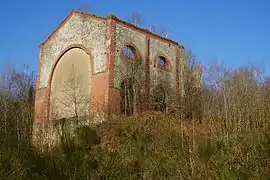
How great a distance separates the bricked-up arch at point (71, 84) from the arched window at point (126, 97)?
199 centimetres

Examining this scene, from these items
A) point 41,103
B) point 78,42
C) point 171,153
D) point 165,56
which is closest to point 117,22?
point 78,42

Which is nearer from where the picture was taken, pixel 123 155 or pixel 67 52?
pixel 123 155

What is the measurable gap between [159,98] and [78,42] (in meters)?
6.21

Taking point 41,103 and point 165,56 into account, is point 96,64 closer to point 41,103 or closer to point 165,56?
point 165,56

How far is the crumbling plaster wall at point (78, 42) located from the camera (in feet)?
70.7

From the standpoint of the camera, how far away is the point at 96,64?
21.6 meters

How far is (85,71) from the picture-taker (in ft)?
72.9

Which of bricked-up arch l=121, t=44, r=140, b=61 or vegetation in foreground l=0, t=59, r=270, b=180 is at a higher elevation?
bricked-up arch l=121, t=44, r=140, b=61

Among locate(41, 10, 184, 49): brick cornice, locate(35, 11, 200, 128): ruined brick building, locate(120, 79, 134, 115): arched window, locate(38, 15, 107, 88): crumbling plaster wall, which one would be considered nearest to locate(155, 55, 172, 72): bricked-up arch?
locate(35, 11, 200, 128): ruined brick building

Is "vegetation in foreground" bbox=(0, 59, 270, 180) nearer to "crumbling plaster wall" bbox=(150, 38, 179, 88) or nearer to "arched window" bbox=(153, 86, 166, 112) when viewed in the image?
"arched window" bbox=(153, 86, 166, 112)

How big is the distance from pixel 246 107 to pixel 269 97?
145 centimetres

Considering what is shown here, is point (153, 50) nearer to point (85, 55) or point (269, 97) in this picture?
point (85, 55)

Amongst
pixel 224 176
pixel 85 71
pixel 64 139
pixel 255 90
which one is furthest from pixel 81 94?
pixel 224 176

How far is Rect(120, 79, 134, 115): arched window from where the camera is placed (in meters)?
20.9
